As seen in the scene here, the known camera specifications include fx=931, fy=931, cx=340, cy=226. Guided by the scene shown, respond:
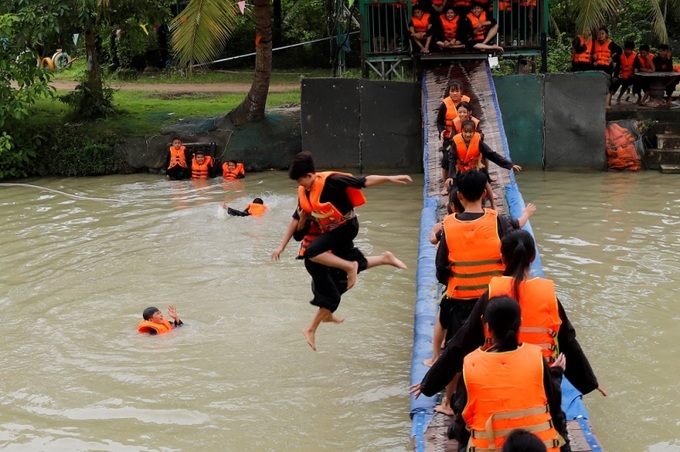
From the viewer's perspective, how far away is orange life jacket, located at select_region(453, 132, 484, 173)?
10428mm

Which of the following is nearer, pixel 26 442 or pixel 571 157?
pixel 26 442

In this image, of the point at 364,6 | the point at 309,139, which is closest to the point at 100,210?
the point at 309,139

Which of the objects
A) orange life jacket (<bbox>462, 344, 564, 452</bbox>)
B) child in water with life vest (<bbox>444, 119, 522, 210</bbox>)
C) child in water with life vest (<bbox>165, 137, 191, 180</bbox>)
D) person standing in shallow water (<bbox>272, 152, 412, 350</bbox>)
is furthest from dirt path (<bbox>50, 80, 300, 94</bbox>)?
orange life jacket (<bbox>462, 344, 564, 452</bbox>)

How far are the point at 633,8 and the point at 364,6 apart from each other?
13.7 metres

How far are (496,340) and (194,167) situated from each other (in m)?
12.9

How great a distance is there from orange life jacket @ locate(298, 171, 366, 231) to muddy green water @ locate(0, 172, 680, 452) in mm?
1434

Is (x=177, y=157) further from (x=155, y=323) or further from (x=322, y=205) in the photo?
(x=322, y=205)

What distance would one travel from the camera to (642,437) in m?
6.62

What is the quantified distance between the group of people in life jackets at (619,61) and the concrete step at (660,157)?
4.89 ft

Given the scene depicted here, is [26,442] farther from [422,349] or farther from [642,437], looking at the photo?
[642,437]

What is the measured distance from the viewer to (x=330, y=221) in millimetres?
7199

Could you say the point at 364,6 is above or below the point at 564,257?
above

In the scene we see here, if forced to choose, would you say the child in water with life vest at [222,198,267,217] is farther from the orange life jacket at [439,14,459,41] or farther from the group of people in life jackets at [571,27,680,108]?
the group of people in life jackets at [571,27,680,108]

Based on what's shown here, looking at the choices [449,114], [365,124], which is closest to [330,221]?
[449,114]
